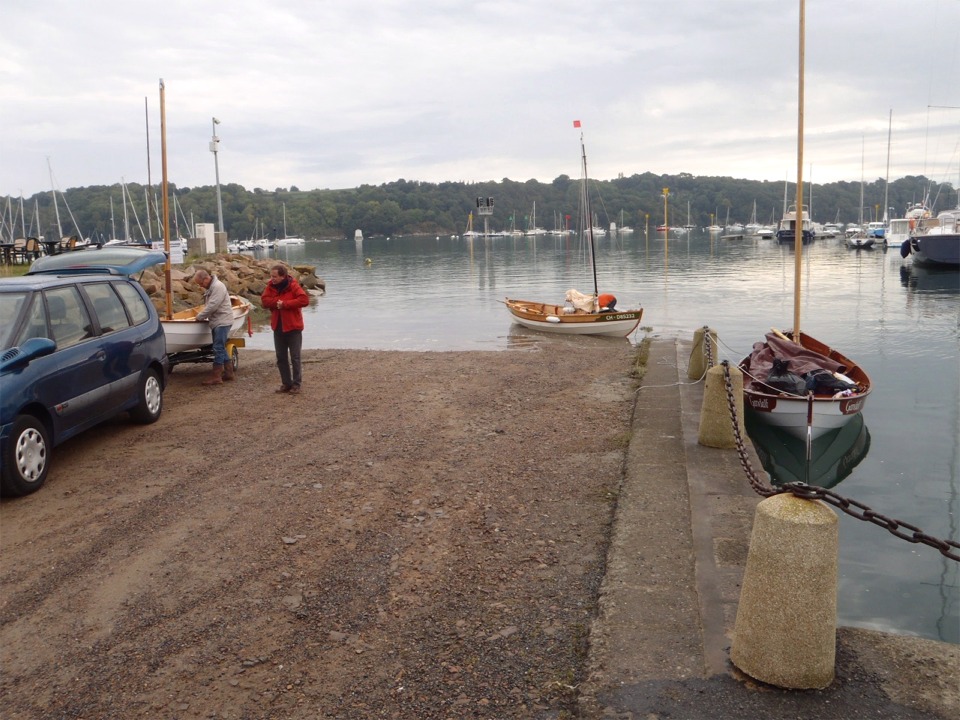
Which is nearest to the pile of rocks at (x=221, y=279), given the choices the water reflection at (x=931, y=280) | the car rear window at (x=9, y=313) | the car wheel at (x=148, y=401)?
the car wheel at (x=148, y=401)

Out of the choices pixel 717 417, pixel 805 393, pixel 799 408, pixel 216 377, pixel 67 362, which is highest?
pixel 67 362

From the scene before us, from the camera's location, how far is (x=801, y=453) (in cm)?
1196

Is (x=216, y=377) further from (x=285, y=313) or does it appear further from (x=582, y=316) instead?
(x=582, y=316)

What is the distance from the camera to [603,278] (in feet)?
174

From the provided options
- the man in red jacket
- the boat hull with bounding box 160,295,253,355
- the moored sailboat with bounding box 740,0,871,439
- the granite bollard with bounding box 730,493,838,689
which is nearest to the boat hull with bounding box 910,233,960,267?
the moored sailboat with bounding box 740,0,871,439

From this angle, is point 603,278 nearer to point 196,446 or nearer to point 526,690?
point 196,446

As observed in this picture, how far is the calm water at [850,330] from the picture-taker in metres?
7.69

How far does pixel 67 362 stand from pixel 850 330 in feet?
81.5

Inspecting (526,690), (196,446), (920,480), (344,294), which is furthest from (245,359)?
(344,294)

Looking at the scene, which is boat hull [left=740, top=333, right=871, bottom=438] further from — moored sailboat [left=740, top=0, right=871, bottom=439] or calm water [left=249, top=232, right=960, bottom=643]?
calm water [left=249, top=232, right=960, bottom=643]

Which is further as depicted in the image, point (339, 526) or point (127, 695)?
point (339, 526)

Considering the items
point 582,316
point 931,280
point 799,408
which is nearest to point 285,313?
point 799,408

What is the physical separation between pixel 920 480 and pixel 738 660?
316 inches

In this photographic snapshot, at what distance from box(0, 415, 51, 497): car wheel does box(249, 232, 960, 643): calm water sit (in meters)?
6.83
